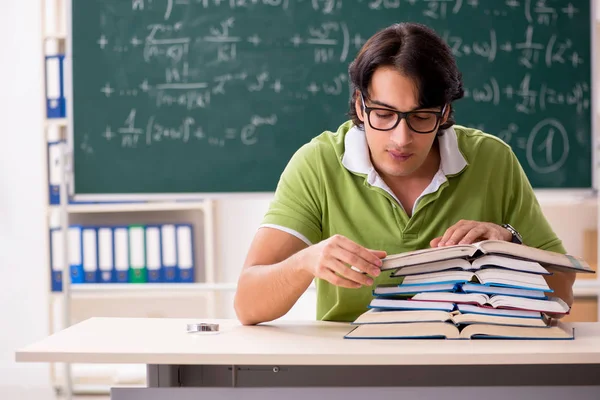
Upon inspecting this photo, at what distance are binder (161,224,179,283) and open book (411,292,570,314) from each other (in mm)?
2281

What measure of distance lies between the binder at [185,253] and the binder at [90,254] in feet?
1.21

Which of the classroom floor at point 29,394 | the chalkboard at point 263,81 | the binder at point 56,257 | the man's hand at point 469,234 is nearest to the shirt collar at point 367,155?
the man's hand at point 469,234

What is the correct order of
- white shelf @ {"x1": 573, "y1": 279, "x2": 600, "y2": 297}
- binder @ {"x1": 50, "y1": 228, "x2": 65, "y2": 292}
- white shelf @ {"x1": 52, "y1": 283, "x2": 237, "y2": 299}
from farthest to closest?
binder @ {"x1": 50, "y1": 228, "x2": 65, "y2": 292} → white shelf @ {"x1": 52, "y1": 283, "x2": 237, "y2": 299} → white shelf @ {"x1": 573, "y1": 279, "x2": 600, "y2": 297}

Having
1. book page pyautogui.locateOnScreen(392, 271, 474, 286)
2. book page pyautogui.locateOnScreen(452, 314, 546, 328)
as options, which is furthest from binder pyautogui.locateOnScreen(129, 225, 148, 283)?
book page pyautogui.locateOnScreen(452, 314, 546, 328)

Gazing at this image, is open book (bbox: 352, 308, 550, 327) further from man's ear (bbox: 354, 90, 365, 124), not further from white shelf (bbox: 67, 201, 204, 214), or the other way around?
white shelf (bbox: 67, 201, 204, 214)

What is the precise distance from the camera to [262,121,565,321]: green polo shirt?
5.75 feet

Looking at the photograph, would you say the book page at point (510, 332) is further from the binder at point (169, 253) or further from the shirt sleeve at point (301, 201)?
the binder at point (169, 253)

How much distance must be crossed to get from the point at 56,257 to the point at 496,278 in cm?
273

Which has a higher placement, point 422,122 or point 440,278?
point 422,122

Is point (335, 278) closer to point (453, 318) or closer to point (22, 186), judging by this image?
point (453, 318)

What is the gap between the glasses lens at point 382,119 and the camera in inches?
63.4

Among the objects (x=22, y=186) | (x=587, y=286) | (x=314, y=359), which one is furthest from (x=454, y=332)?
(x=22, y=186)

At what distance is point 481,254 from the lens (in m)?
1.50

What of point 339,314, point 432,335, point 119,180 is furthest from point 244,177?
point 432,335
